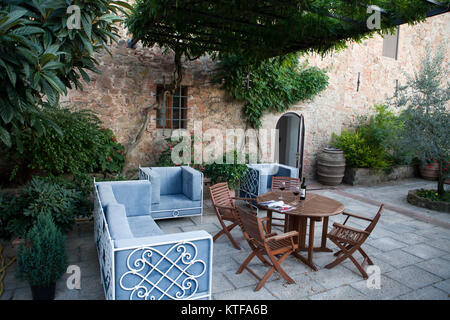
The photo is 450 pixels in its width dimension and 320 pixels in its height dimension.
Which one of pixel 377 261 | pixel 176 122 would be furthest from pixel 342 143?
pixel 377 261

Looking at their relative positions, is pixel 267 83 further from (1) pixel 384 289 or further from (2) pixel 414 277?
(1) pixel 384 289

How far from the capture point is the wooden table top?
389 cm

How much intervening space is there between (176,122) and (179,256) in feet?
16.4

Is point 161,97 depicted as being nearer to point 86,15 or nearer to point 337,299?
point 86,15

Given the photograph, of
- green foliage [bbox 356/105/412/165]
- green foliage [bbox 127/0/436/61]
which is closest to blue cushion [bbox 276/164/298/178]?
green foliage [bbox 127/0/436/61]

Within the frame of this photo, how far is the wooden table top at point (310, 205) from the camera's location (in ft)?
12.8

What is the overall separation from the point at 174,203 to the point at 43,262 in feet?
8.23

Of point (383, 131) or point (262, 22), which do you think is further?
point (383, 131)

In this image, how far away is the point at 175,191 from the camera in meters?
5.84

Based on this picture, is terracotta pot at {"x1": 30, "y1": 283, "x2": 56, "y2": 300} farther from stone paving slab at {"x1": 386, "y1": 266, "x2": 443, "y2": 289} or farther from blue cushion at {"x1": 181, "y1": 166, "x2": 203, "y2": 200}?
stone paving slab at {"x1": 386, "y1": 266, "x2": 443, "y2": 289}

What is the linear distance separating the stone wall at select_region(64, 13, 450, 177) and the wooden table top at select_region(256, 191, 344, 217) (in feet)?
10.9

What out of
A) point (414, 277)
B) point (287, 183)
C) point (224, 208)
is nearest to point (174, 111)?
point (287, 183)

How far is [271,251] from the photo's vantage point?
344 centimetres

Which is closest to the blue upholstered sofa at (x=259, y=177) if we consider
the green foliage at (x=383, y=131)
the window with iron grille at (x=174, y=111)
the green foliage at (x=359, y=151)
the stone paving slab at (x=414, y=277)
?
the window with iron grille at (x=174, y=111)
